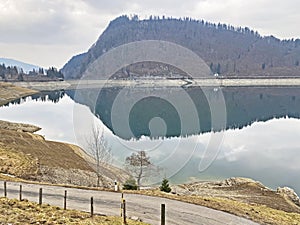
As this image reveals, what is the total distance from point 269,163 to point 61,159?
23.6 m

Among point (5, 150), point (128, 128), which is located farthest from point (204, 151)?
point (5, 150)

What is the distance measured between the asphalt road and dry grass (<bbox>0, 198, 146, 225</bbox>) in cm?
169

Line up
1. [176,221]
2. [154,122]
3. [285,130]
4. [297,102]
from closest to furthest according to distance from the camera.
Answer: [176,221] < [285,130] < [154,122] < [297,102]

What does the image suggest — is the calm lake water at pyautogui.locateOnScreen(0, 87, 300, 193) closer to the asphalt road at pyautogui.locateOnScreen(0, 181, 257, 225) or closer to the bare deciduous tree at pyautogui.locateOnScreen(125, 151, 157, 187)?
the bare deciduous tree at pyautogui.locateOnScreen(125, 151, 157, 187)

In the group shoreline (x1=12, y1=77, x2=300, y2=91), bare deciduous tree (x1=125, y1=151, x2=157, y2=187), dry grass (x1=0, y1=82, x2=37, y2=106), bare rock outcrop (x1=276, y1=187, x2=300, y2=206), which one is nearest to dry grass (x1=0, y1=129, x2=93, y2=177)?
bare deciduous tree (x1=125, y1=151, x2=157, y2=187)

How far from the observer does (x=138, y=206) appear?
1775 centimetres

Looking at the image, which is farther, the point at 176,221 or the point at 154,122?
the point at 154,122

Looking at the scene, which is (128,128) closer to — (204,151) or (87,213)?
(204,151)

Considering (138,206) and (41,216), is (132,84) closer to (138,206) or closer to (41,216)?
(138,206)

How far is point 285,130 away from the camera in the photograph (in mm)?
66562

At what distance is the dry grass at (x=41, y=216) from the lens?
506 inches

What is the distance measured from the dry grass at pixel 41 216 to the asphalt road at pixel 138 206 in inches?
66.7

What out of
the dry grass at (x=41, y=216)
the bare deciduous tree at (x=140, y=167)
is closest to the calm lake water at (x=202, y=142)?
the bare deciduous tree at (x=140, y=167)

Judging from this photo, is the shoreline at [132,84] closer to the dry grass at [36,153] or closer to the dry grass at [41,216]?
the dry grass at [36,153]
